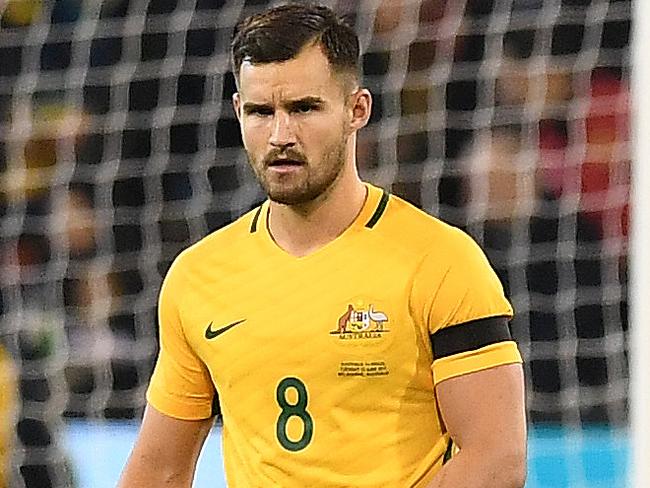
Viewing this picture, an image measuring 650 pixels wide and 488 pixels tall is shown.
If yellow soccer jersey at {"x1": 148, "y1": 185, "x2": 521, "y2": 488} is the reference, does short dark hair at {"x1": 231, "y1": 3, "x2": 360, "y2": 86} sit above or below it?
above

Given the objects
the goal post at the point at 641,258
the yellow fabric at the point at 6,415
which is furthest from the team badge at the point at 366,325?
the yellow fabric at the point at 6,415

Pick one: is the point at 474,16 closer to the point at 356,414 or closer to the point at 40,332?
the point at 40,332

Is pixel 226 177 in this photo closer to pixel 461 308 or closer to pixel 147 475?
pixel 147 475

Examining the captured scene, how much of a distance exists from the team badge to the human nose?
0.17m

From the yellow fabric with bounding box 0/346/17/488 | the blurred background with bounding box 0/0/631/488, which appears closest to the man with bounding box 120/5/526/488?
the blurred background with bounding box 0/0/631/488

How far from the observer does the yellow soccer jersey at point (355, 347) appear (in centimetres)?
135

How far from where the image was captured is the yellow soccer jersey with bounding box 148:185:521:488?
1.35 metres

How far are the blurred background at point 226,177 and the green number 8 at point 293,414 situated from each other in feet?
3.40

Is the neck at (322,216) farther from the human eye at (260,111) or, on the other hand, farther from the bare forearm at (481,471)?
the bare forearm at (481,471)

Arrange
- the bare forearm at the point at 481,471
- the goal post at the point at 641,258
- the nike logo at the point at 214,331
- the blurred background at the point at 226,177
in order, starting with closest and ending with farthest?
the bare forearm at the point at 481,471 → the nike logo at the point at 214,331 → the goal post at the point at 641,258 → the blurred background at the point at 226,177

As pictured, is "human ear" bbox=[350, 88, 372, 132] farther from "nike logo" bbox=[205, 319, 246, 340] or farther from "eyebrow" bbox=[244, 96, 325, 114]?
"nike logo" bbox=[205, 319, 246, 340]

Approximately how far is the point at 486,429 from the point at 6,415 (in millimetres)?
1402

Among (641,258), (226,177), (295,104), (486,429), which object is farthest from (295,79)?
(226,177)

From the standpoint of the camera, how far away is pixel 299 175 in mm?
1348
